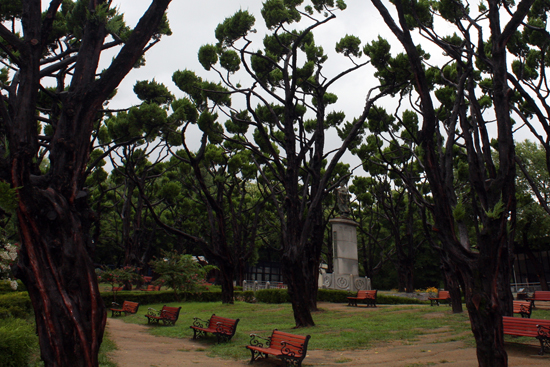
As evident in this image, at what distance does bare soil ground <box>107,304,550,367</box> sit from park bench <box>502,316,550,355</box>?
31 cm

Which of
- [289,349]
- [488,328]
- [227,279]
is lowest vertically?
[289,349]

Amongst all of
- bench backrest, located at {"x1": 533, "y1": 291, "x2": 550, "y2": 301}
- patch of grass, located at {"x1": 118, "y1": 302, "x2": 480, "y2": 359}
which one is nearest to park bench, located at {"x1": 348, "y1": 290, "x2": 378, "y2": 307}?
patch of grass, located at {"x1": 118, "y1": 302, "x2": 480, "y2": 359}

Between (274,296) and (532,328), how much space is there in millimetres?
14437

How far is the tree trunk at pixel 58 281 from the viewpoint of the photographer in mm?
4375

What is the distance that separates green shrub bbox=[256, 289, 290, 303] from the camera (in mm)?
20984

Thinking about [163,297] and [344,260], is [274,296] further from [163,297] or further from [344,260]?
[163,297]

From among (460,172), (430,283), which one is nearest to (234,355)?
(460,172)

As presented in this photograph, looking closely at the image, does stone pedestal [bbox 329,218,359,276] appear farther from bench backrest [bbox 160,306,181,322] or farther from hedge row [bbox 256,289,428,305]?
bench backrest [bbox 160,306,181,322]

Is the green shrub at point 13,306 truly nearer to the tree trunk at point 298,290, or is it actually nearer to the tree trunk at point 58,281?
the tree trunk at point 58,281

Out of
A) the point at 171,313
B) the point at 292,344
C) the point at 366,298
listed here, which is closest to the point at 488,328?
the point at 292,344

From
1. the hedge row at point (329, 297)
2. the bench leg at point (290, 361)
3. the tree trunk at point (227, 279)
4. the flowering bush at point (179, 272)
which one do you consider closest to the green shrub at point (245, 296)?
the hedge row at point (329, 297)

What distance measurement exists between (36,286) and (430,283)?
40.3 metres

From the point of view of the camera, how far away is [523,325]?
27.0 feet

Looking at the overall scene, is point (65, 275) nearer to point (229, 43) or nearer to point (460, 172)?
point (229, 43)
